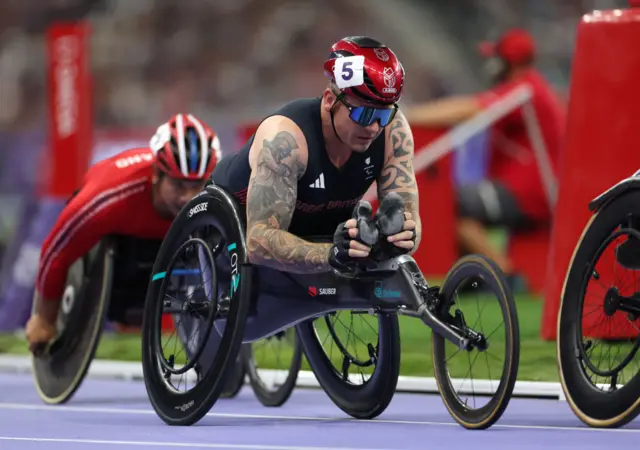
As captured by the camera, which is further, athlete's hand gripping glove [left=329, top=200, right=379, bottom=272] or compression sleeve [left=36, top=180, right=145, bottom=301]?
compression sleeve [left=36, top=180, right=145, bottom=301]

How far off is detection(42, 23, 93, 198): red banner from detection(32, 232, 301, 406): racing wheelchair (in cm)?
459

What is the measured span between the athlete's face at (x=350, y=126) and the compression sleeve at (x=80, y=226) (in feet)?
5.80

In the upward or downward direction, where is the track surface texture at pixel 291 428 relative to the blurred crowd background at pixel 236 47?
downward

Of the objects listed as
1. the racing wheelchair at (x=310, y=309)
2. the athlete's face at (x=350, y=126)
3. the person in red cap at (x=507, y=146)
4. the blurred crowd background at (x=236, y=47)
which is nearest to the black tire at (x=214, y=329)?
the racing wheelchair at (x=310, y=309)

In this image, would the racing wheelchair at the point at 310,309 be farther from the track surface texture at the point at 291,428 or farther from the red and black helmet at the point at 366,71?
the red and black helmet at the point at 366,71

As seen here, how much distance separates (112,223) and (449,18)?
19.4 metres

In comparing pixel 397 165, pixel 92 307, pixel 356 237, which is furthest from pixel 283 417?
pixel 92 307

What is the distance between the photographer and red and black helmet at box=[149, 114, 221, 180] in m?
7.18

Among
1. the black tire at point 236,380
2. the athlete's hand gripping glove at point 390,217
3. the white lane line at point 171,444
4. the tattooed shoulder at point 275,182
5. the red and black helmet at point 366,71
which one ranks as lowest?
the white lane line at point 171,444

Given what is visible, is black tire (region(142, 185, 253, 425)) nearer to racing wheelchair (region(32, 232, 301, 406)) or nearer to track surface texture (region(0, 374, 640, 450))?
track surface texture (region(0, 374, 640, 450))

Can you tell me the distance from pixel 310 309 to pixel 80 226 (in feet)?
6.12

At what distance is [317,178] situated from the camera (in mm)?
5945

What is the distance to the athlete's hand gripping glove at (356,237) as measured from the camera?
5.41 meters

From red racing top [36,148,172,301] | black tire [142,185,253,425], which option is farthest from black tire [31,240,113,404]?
black tire [142,185,253,425]
